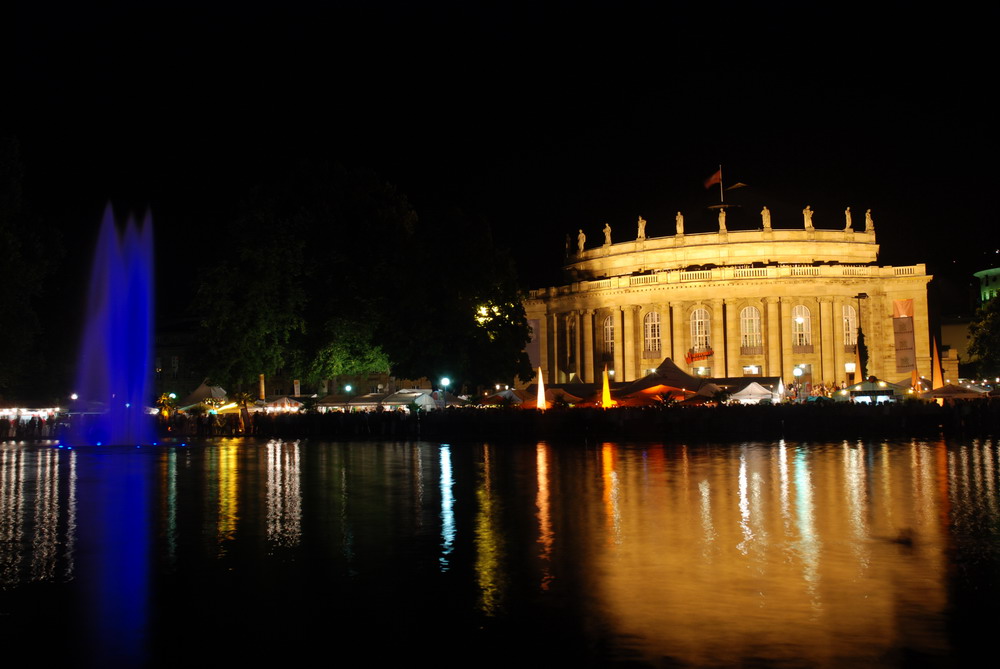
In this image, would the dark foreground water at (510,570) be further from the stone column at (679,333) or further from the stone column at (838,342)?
the stone column at (679,333)

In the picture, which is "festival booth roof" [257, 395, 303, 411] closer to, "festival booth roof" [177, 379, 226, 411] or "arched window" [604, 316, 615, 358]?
"festival booth roof" [177, 379, 226, 411]

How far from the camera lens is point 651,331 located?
95.6 meters

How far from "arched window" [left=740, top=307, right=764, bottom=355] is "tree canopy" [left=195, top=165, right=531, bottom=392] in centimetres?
3490

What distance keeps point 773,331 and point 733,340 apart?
11.0 feet

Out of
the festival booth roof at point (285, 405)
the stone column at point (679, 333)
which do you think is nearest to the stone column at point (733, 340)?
the stone column at point (679, 333)

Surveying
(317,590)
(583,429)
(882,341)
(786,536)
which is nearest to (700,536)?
(786,536)

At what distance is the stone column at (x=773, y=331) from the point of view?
90625 mm

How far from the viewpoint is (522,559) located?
14047mm

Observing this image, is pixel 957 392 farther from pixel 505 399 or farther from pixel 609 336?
pixel 609 336

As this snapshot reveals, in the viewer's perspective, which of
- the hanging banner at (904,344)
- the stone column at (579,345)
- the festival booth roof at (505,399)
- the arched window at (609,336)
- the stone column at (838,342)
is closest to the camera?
the festival booth roof at (505,399)

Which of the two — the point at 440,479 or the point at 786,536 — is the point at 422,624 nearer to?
the point at 786,536

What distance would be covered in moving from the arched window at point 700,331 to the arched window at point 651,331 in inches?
132

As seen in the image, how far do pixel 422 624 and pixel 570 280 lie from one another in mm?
95543

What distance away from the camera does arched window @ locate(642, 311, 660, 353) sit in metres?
95.3
